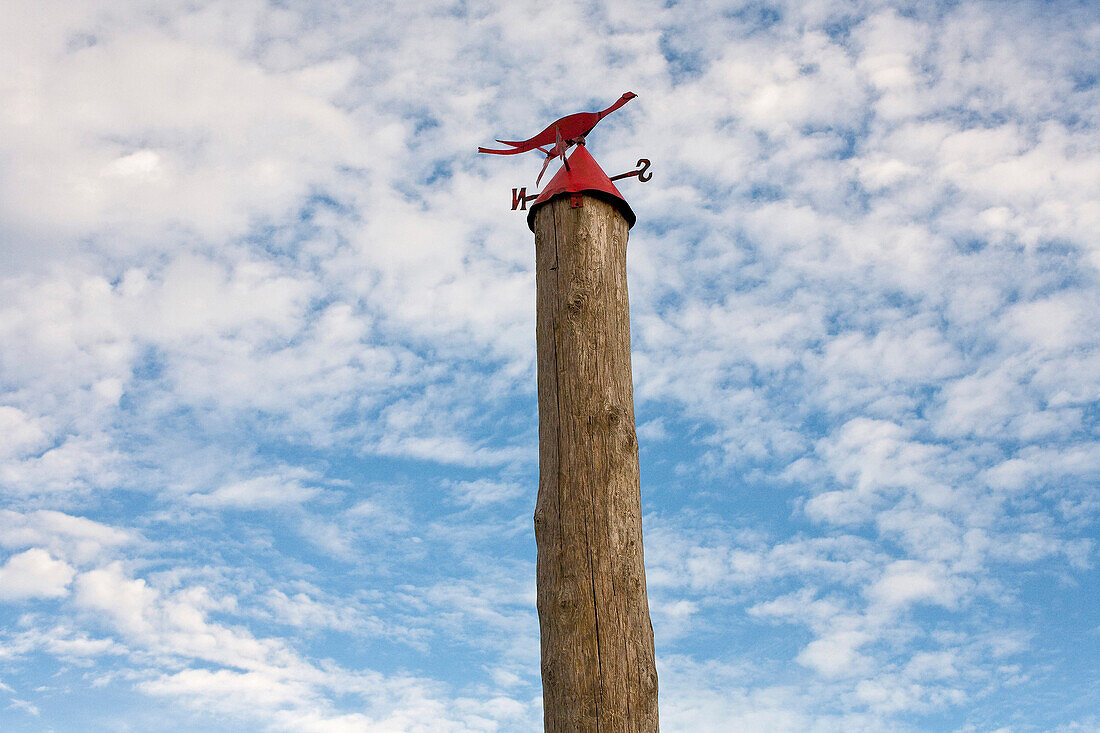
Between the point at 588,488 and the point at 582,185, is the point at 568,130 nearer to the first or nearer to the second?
the point at 582,185

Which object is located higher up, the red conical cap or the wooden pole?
the red conical cap

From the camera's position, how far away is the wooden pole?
3.95 metres

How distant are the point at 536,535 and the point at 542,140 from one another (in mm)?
2367

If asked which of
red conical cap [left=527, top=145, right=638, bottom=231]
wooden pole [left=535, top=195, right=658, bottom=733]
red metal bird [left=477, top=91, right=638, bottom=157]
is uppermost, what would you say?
red metal bird [left=477, top=91, right=638, bottom=157]

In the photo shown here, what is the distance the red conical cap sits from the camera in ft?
15.6

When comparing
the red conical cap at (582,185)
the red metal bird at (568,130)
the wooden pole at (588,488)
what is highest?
the red metal bird at (568,130)

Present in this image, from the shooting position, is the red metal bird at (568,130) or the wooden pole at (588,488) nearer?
the wooden pole at (588,488)

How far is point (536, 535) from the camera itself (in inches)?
172

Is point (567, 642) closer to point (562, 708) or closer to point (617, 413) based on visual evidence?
point (562, 708)

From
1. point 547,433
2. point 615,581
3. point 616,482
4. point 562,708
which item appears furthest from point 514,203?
point 562,708

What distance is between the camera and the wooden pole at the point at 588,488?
3945 millimetres

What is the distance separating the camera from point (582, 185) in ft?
15.6

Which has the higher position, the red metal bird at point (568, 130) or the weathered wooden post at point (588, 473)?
the red metal bird at point (568, 130)

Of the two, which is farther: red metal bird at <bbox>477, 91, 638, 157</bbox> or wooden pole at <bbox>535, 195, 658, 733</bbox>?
red metal bird at <bbox>477, 91, 638, 157</bbox>
